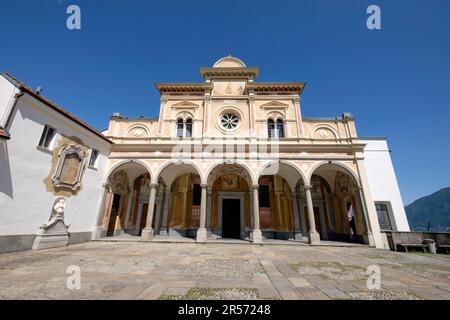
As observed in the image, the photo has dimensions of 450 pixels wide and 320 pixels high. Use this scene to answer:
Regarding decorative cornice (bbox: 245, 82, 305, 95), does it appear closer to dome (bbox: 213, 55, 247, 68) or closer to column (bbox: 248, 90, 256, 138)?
column (bbox: 248, 90, 256, 138)

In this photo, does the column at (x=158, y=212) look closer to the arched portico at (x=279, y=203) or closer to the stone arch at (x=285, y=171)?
the arched portico at (x=279, y=203)

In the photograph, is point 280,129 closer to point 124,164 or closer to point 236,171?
point 236,171

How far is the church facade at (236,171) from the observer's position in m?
12.0

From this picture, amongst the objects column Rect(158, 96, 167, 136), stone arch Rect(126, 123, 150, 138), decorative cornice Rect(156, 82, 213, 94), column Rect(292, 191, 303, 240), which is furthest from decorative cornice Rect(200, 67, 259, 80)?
column Rect(292, 191, 303, 240)

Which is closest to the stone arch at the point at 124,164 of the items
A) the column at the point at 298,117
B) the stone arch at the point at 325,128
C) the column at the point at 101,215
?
the column at the point at 101,215

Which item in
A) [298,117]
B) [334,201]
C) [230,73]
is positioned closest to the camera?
[298,117]

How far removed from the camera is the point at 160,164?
12688 millimetres

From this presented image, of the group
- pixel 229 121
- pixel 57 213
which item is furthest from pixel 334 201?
pixel 57 213

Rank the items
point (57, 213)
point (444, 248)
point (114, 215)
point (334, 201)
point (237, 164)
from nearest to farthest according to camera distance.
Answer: point (57, 213)
point (444, 248)
point (237, 164)
point (114, 215)
point (334, 201)

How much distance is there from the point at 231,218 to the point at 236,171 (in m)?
3.77

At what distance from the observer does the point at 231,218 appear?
14344 mm

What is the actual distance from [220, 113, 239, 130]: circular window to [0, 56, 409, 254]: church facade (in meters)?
0.08

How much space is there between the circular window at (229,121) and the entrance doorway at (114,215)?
9949mm

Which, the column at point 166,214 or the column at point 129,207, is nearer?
the column at point 166,214
